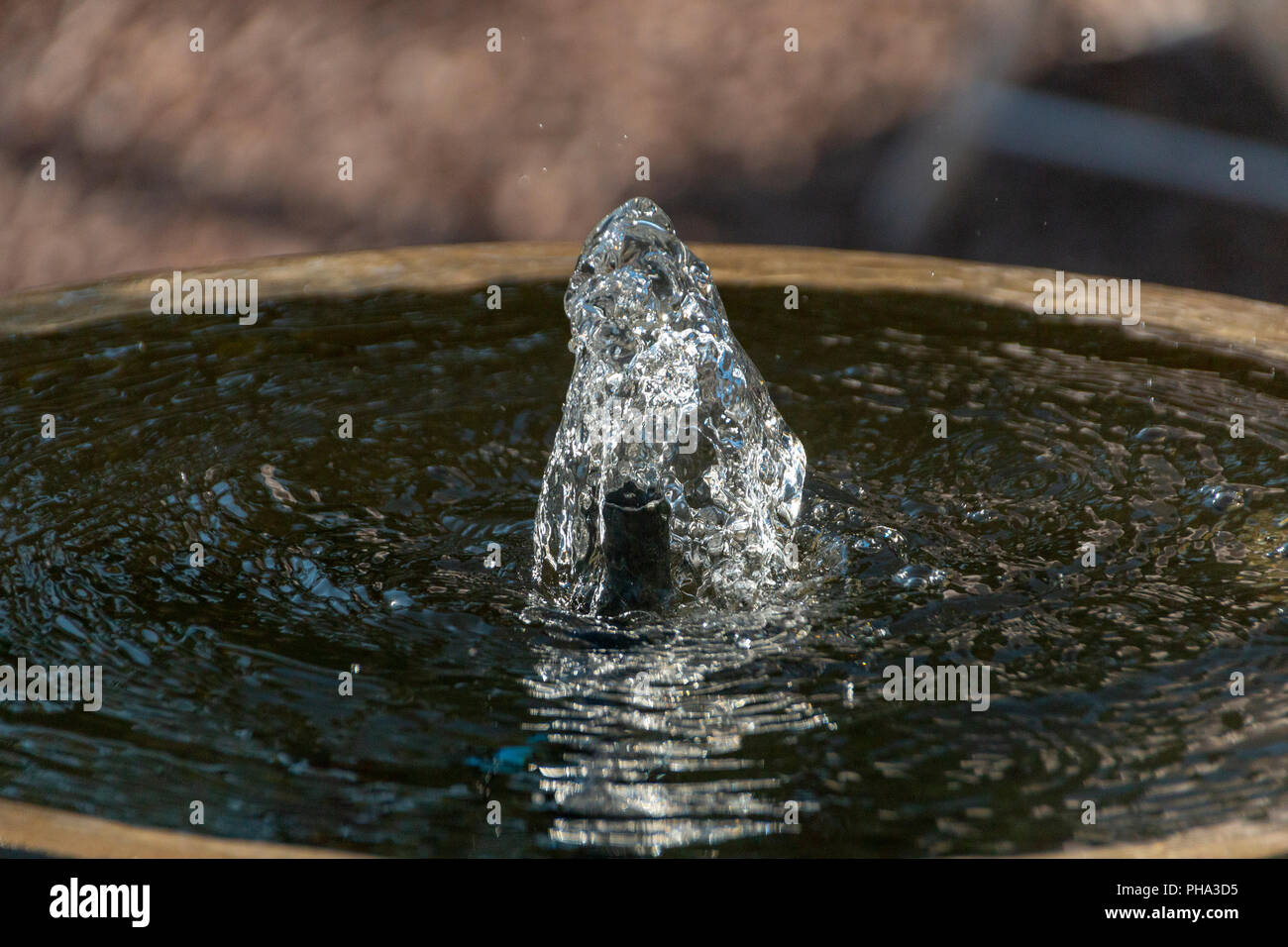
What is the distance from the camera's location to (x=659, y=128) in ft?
19.8

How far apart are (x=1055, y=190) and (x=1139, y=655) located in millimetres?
4146

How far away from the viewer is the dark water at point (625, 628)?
1565 millimetres

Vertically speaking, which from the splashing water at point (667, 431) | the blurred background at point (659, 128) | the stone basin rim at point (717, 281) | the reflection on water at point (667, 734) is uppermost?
the blurred background at point (659, 128)

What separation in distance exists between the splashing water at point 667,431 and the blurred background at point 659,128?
3.41 m

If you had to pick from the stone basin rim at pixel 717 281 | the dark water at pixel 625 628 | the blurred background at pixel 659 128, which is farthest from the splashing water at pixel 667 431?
the blurred background at pixel 659 128

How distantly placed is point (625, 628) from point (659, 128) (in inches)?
170

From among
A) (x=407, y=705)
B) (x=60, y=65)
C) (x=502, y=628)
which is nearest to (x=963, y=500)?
(x=502, y=628)

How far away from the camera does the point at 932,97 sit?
226 inches

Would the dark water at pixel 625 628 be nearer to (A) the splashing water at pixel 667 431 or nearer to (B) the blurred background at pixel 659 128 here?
(A) the splashing water at pixel 667 431

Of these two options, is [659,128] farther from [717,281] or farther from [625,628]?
[625,628]

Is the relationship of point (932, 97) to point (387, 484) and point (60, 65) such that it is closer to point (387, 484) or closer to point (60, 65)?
point (60, 65)

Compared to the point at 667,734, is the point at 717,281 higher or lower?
higher

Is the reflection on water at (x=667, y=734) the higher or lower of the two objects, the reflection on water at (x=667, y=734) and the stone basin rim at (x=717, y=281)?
the lower

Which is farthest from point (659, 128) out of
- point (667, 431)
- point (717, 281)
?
point (667, 431)
